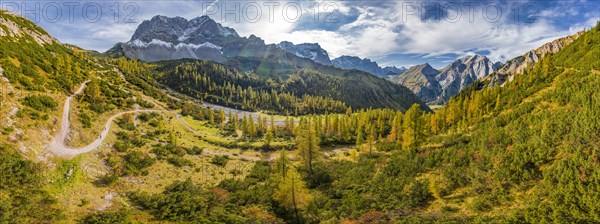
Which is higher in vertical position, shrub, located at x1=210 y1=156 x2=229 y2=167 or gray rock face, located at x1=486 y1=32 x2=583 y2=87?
gray rock face, located at x1=486 y1=32 x2=583 y2=87

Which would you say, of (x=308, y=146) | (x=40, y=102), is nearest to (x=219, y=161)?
(x=308, y=146)

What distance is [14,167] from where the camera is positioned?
32.9m

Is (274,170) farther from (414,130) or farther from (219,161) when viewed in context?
(414,130)

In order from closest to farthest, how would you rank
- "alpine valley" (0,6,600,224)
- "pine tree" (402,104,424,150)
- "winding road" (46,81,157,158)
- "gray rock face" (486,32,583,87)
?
"alpine valley" (0,6,600,224) → "winding road" (46,81,157,158) → "pine tree" (402,104,424,150) → "gray rock face" (486,32,583,87)

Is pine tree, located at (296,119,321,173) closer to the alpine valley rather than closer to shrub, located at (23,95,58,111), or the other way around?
the alpine valley

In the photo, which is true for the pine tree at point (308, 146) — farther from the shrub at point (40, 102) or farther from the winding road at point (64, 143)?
the shrub at point (40, 102)

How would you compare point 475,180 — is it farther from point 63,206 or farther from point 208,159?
point 208,159

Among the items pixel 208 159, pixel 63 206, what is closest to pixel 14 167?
pixel 63 206

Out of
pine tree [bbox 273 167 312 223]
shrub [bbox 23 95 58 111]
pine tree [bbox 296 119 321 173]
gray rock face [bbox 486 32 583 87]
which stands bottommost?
pine tree [bbox 273 167 312 223]

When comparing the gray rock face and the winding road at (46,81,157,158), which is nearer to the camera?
the winding road at (46,81,157,158)

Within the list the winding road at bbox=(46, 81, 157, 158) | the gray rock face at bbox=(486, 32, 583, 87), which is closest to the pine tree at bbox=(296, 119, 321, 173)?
the winding road at bbox=(46, 81, 157, 158)

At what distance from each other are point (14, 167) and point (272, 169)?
43.1 meters

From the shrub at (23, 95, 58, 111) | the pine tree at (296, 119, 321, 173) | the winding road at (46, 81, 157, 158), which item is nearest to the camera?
the winding road at (46, 81, 157, 158)

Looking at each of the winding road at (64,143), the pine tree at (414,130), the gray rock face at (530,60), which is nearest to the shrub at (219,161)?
the winding road at (64,143)
